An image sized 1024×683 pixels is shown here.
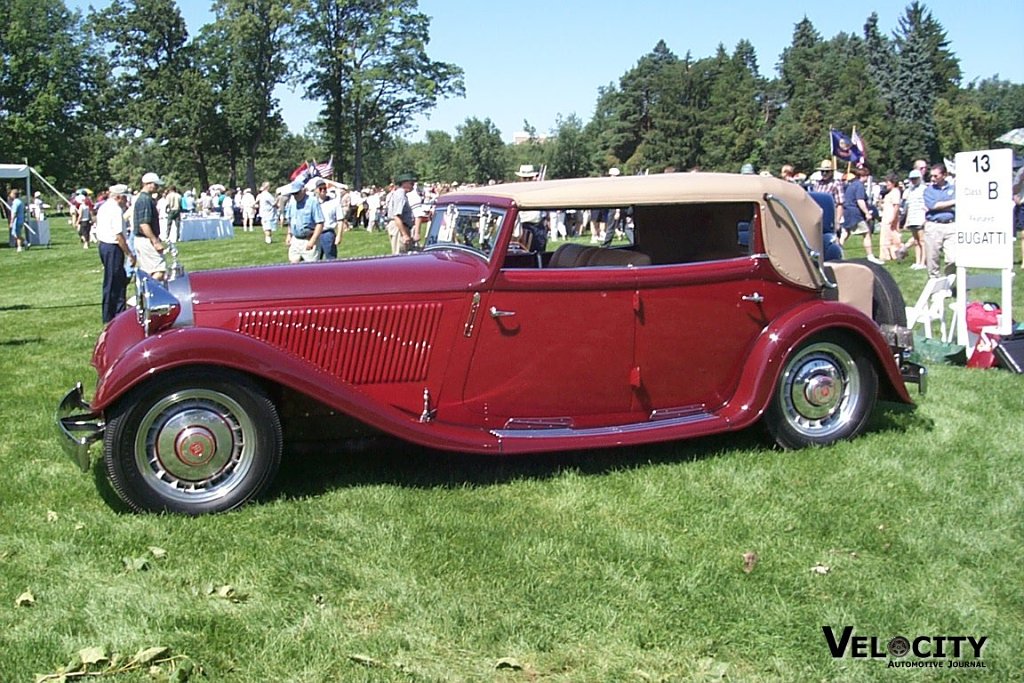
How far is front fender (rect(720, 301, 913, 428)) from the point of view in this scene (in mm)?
5570

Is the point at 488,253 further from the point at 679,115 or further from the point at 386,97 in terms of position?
the point at 679,115

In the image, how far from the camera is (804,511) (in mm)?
4863

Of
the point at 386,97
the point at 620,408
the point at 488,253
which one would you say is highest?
the point at 386,97

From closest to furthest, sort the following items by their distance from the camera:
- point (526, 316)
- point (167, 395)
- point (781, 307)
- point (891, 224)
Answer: point (167, 395) < point (526, 316) < point (781, 307) < point (891, 224)

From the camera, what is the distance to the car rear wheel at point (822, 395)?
578 centimetres

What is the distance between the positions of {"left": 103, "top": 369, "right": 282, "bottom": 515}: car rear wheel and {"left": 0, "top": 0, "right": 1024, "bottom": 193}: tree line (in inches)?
2063

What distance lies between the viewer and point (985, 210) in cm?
827

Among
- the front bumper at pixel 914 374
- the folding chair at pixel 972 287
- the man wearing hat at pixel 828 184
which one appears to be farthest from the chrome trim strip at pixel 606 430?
the man wearing hat at pixel 828 184

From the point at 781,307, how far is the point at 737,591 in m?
2.35

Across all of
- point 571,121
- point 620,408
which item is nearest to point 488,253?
point 620,408

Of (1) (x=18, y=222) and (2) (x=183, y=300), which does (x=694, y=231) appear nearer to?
(2) (x=183, y=300)

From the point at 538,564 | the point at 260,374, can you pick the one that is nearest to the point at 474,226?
the point at 260,374

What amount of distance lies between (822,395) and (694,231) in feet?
4.39

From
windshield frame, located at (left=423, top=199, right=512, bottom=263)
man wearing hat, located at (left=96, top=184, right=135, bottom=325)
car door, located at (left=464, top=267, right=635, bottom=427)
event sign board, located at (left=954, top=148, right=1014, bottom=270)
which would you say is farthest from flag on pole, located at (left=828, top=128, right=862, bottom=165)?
car door, located at (left=464, top=267, right=635, bottom=427)
